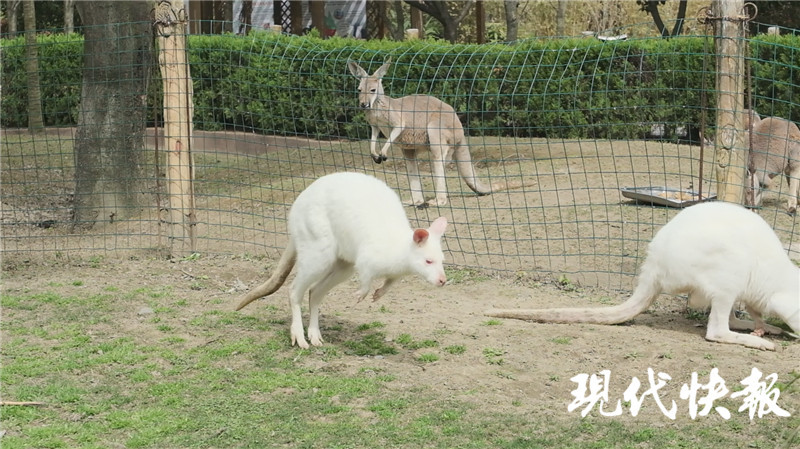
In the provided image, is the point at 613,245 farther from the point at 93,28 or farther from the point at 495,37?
the point at 495,37

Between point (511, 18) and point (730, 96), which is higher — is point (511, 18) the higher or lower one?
the higher one

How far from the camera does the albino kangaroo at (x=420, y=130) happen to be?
10586 mm

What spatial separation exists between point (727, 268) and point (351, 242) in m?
2.25

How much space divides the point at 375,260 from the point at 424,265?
0.99 feet

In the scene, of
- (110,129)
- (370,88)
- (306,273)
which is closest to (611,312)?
(306,273)

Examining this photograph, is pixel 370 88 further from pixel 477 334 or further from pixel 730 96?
pixel 477 334

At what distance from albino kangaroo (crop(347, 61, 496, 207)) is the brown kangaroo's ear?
5.34 metres

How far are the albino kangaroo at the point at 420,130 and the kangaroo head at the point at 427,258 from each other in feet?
17.4

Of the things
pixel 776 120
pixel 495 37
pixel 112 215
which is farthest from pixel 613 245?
pixel 495 37

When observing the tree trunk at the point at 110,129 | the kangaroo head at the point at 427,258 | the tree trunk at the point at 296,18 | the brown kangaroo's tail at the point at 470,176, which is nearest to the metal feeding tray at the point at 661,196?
the brown kangaroo's tail at the point at 470,176

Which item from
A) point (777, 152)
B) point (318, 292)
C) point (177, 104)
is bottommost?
point (318, 292)

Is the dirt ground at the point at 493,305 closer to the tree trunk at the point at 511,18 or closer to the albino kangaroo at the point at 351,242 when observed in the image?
the albino kangaroo at the point at 351,242

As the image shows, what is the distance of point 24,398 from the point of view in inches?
191

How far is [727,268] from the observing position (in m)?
5.59
